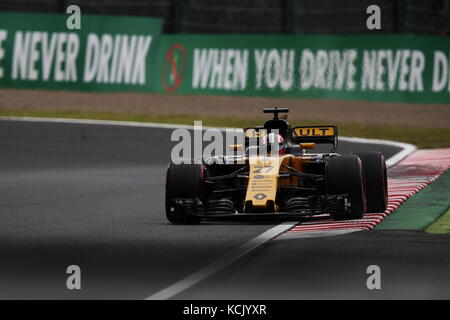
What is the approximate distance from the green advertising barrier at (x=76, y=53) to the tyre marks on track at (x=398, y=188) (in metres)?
14.2

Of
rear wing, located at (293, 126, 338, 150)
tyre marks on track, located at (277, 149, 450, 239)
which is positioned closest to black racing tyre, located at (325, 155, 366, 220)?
tyre marks on track, located at (277, 149, 450, 239)

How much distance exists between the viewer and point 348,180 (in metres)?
12.7

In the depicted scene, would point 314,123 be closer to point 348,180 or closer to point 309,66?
point 309,66

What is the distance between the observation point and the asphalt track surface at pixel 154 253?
354 inches

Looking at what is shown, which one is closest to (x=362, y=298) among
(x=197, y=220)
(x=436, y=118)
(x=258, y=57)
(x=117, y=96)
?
(x=197, y=220)

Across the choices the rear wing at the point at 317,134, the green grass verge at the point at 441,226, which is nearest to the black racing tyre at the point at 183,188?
the rear wing at the point at 317,134

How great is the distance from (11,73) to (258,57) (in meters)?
6.85

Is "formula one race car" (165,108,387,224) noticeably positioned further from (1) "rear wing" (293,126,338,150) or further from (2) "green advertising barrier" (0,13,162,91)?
(2) "green advertising barrier" (0,13,162,91)

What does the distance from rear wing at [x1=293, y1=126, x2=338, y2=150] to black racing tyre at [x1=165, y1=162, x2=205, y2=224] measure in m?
1.77

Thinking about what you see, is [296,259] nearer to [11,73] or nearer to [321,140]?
[321,140]

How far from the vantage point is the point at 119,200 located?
15.5m

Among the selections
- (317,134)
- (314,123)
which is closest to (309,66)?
(314,123)

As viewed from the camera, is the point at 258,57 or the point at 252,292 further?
the point at 258,57

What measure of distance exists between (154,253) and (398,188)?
5904mm
